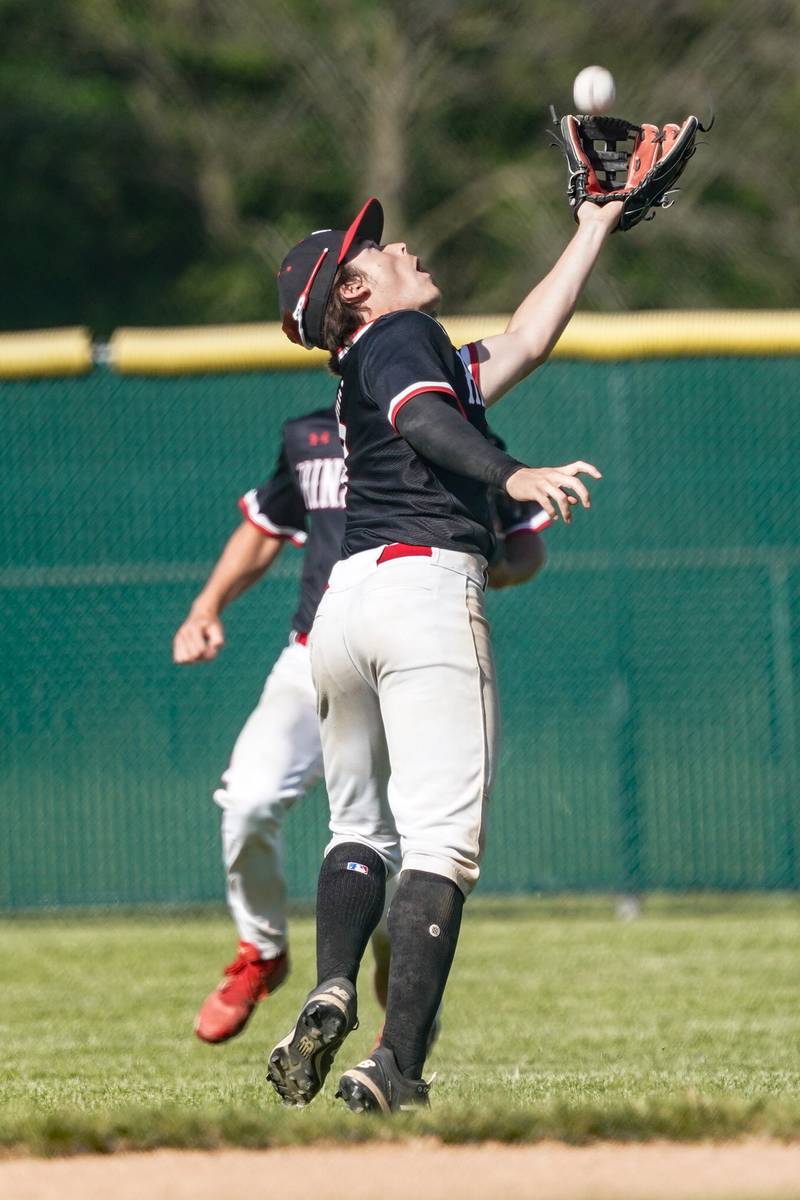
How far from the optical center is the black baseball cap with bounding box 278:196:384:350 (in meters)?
4.07

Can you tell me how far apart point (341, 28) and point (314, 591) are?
46.6ft

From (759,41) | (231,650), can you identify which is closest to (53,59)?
(759,41)

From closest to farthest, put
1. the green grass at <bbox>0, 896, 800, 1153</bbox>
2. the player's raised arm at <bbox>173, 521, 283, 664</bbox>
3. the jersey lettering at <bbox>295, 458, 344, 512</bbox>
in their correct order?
the green grass at <bbox>0, 896, 800, 1153</bbox>
the jersey lettering at <bbox>295, 458, 344, 512</bbox>
the player's raised arm at <bbox>173, 521, 283, 664</bbox>

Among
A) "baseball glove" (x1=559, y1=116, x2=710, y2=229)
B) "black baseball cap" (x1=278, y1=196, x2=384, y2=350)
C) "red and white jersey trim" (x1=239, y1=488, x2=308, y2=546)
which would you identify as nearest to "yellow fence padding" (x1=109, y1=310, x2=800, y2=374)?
"red and white jersey trim" (x1=239, y1=488, x2=308, y2=546)

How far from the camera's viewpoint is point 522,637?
8.17 meters

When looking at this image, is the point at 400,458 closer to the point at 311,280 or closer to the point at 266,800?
the point at 311,280

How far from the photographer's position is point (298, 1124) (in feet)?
11.1

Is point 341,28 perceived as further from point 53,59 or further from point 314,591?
point 314,591

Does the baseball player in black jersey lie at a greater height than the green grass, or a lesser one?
greater

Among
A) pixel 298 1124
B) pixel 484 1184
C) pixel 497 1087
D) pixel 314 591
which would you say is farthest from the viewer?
pixel 314 591

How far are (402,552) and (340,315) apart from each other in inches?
22.7

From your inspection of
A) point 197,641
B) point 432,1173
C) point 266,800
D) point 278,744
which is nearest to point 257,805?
point 266,800

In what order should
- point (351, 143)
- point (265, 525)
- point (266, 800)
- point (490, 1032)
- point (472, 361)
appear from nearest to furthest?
point (472, 361), point (266, 800), point (490, 1032), point (265, 525), point (351, 143)

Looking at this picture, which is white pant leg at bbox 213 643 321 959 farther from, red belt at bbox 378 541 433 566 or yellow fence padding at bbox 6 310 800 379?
yellow fence padding at bbox 6 310 800 379
